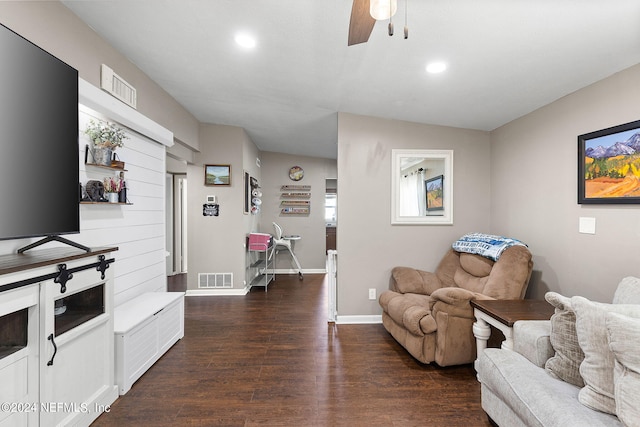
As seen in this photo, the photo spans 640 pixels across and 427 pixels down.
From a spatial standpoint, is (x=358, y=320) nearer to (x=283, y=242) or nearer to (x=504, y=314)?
(x=504, y=314)

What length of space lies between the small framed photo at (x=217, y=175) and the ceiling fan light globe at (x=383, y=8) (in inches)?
150

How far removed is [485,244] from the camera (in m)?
2.91

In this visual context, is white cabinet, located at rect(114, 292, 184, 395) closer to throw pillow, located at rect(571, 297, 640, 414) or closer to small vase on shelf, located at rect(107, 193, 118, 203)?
small vase on shelf, located at rect(107, 193, 118, 203)

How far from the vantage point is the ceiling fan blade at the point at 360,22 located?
4.06 feet

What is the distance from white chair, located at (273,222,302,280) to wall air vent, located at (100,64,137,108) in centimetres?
354

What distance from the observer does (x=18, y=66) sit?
139cm

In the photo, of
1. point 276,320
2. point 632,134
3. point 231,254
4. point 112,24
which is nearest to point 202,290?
point 231,254

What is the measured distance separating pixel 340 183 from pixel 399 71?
4.56ft

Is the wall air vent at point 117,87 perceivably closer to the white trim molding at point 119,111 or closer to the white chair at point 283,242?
the white trim molding at point 119,111

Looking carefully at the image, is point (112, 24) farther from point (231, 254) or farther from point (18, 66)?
point (231, 254)

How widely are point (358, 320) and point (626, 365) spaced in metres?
2.58

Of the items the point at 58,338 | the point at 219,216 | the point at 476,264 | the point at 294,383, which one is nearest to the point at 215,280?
the point at 219,216

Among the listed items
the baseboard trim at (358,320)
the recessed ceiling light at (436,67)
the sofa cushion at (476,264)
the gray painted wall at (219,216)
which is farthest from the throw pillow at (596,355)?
the gray painted wall at (219,216)

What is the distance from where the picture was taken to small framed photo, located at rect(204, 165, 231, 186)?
4.59 meters
